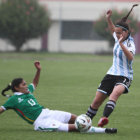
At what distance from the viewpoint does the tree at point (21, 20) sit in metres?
51.6

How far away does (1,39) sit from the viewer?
56500 mm

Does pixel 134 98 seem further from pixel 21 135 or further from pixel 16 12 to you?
pixel 16 12

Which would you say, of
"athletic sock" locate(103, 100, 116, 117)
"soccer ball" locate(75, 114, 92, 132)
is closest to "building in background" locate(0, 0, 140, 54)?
"athletic sock" locate(103, 100, 116, 117)

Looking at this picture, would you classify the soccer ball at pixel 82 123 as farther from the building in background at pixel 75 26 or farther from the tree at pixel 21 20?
the building in background at pixel 75 26

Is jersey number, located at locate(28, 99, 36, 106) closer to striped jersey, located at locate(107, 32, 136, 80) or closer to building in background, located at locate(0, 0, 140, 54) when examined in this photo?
striped jersey, located at locate(107, 32, 136, 80)

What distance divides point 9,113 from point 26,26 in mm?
38582

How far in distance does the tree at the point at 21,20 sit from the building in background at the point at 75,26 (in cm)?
459

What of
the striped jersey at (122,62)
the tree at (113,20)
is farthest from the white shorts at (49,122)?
the tree at (113,20)

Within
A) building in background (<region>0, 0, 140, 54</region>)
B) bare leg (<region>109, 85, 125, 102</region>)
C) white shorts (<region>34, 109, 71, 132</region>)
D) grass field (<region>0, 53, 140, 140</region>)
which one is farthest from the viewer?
building in background (<region>0, 0, 140, 54</region>)

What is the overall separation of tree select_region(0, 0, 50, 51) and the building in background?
181 inches

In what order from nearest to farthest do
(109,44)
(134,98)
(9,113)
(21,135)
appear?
(21,135) → (9,113) → (134,98) → (109,44)

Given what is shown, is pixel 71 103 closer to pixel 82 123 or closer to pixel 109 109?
pixel 109 109

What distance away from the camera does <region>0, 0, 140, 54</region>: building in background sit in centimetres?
5812

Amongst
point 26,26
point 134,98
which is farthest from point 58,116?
point 26,26
